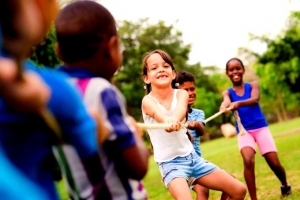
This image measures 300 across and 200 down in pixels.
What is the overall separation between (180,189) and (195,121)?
1251 mm

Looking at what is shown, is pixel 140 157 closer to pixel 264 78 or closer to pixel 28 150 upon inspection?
pixel 28 150

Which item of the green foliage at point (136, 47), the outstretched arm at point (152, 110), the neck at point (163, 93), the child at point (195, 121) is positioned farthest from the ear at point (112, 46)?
the green foliage at point (136, 47)

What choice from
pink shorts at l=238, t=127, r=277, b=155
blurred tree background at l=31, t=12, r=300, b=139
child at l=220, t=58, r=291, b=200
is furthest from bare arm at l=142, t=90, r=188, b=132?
blurred tree background at l=31, t=12, r=300, b=139

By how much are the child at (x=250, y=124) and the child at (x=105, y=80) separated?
13.5 feet

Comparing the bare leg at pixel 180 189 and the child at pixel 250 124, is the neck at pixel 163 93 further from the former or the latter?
the child at pixel 250 124

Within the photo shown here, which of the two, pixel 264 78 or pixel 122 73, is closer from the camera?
pixel 122 73

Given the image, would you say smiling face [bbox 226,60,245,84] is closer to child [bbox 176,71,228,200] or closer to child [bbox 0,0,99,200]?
child [bbox 176,71,228,200]

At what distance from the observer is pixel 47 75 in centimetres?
148

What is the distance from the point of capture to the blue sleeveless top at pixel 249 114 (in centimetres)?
652

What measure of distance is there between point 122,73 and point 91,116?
44192mm

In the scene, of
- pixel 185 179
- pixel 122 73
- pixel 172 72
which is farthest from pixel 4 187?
pixel 122 73

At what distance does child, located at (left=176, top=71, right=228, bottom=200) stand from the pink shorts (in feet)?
3.21

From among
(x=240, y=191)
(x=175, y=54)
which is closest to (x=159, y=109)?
(x=240, y=191)

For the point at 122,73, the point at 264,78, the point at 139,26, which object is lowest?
the point at 264,78
